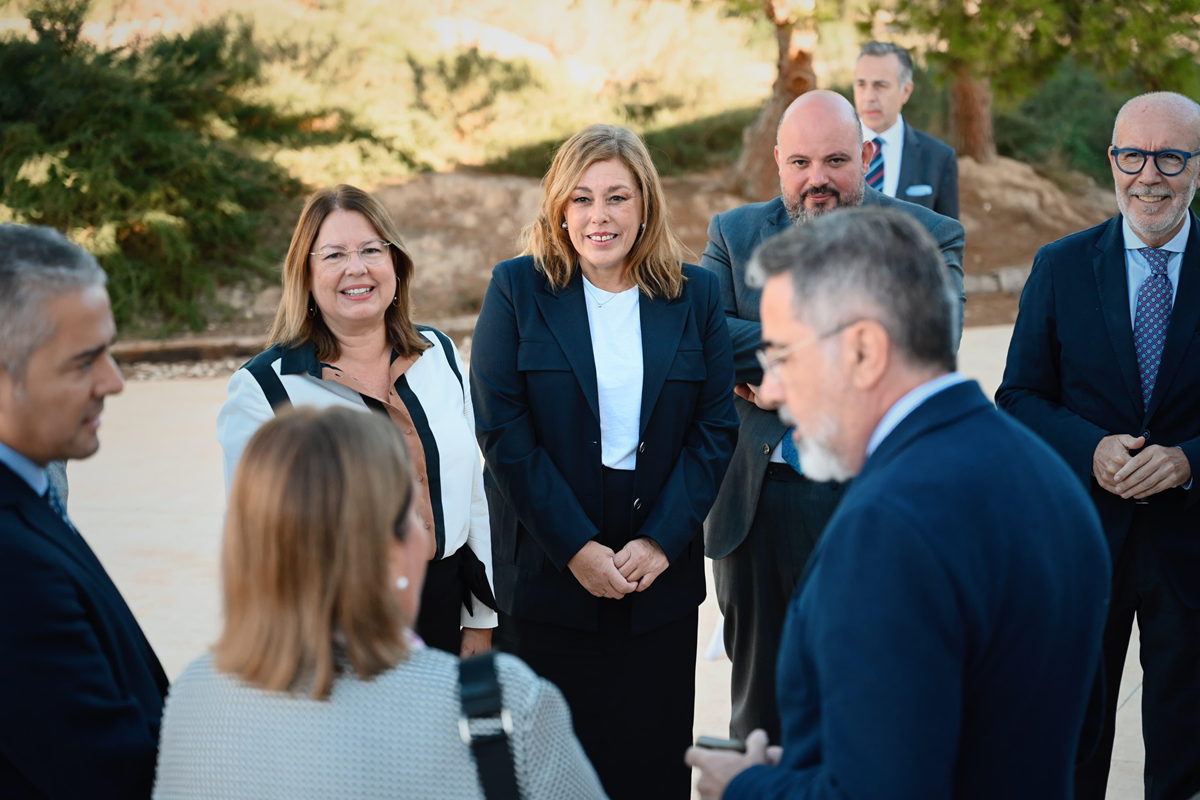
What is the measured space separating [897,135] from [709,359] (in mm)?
3396

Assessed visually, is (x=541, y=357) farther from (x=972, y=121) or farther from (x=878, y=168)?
(x=972, y=121)

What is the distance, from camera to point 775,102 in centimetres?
1449

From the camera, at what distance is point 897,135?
6.00 meters

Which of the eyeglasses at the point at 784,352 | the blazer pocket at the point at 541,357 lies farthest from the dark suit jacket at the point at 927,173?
the eyeglasses at the point at 784,352

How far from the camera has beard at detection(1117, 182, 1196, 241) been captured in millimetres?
3100

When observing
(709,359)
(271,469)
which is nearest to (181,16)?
(709,359)

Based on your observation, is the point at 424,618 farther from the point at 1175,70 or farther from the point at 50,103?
the point at 50,103

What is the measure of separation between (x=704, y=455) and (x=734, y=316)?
63 centimetres

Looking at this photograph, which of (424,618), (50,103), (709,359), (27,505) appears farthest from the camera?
(50,103)

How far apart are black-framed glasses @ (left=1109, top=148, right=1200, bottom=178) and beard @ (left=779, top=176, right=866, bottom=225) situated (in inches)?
30.1

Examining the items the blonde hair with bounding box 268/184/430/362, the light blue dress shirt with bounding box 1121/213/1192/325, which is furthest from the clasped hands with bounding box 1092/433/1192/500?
the blonde hair with bounding box 268/184/430/362

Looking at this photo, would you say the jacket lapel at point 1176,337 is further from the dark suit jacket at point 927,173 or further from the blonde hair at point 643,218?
the dark suit jacket at point 927,173

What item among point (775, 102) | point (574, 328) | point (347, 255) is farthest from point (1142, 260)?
point (775, 102)

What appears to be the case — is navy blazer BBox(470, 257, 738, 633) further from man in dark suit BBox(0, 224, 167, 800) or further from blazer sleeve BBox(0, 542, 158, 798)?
blazer sleeve BBox(0, 542, 158, 798)
